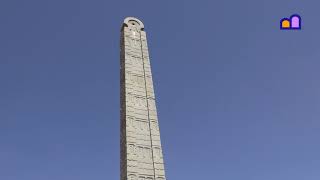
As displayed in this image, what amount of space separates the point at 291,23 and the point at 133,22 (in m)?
11.4

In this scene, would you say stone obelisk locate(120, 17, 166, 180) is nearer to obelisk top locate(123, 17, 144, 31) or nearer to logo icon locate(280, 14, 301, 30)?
obelisk top locate(123, 17, 144, 31)

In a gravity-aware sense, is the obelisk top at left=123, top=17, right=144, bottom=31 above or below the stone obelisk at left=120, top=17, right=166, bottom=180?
above

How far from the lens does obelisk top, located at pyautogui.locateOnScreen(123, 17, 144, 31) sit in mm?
25250

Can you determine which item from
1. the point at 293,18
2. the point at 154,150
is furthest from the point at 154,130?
the point at 293,18

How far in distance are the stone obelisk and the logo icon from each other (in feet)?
27.1

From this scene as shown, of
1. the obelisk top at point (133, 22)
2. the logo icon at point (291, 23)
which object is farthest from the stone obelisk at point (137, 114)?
the logo icon at point (291, 23)

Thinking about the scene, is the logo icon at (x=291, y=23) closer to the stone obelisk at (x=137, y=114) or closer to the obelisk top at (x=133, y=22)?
the stone obelisk at (x=137, y=114)

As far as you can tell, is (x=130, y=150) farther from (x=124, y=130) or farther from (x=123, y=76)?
(x=123, y=76)

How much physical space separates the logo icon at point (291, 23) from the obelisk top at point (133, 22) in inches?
432

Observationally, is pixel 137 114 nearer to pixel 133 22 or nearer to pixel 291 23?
pixel 133 22

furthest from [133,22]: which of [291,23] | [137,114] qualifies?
[291,23]

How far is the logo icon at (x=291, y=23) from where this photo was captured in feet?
53.7

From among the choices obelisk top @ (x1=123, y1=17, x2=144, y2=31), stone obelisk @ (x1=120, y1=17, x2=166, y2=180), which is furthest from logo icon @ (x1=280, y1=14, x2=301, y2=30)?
obelisk top @ (x1=123, y1=17, x2=144, y2=31)

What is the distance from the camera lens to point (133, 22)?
25.7 m
